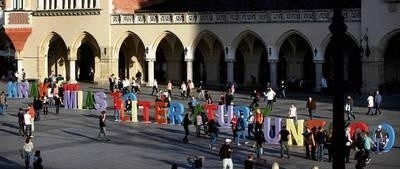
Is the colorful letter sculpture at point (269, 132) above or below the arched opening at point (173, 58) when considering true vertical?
below

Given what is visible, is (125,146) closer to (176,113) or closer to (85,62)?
(176,113)

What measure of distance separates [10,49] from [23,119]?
43909 millimetres

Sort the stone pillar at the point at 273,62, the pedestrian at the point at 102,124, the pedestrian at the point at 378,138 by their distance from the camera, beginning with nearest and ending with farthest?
1. the pedestrian at the point at 378,138
2. the pedestrian at the point at 102,124
3. the stone pillar at the point at 273,62

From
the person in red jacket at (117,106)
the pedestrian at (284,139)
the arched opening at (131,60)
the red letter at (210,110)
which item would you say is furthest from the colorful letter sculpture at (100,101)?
the arched opening at (131,60)

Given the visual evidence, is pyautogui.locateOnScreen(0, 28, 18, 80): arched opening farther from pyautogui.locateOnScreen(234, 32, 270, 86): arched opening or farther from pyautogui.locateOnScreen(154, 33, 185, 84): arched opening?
→ pyautogui.locateOnScreen(234, 32, 270, 86): arched opening

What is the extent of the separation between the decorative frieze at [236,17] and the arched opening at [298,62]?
3.70m

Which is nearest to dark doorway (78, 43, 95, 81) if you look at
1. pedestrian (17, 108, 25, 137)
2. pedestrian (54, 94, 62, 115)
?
pedestrian (54, 94, 62, 115)

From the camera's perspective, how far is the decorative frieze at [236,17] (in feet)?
146

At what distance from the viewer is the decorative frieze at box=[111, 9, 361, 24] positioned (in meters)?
44.4

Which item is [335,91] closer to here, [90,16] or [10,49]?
[90,16]

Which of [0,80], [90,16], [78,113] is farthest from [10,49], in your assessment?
[78,113]

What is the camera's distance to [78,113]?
122 ft

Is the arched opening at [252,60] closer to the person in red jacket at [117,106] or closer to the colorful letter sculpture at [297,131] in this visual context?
the person in red jacket at [117,106]

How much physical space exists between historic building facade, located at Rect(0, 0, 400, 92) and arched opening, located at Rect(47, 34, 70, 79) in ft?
0.29
